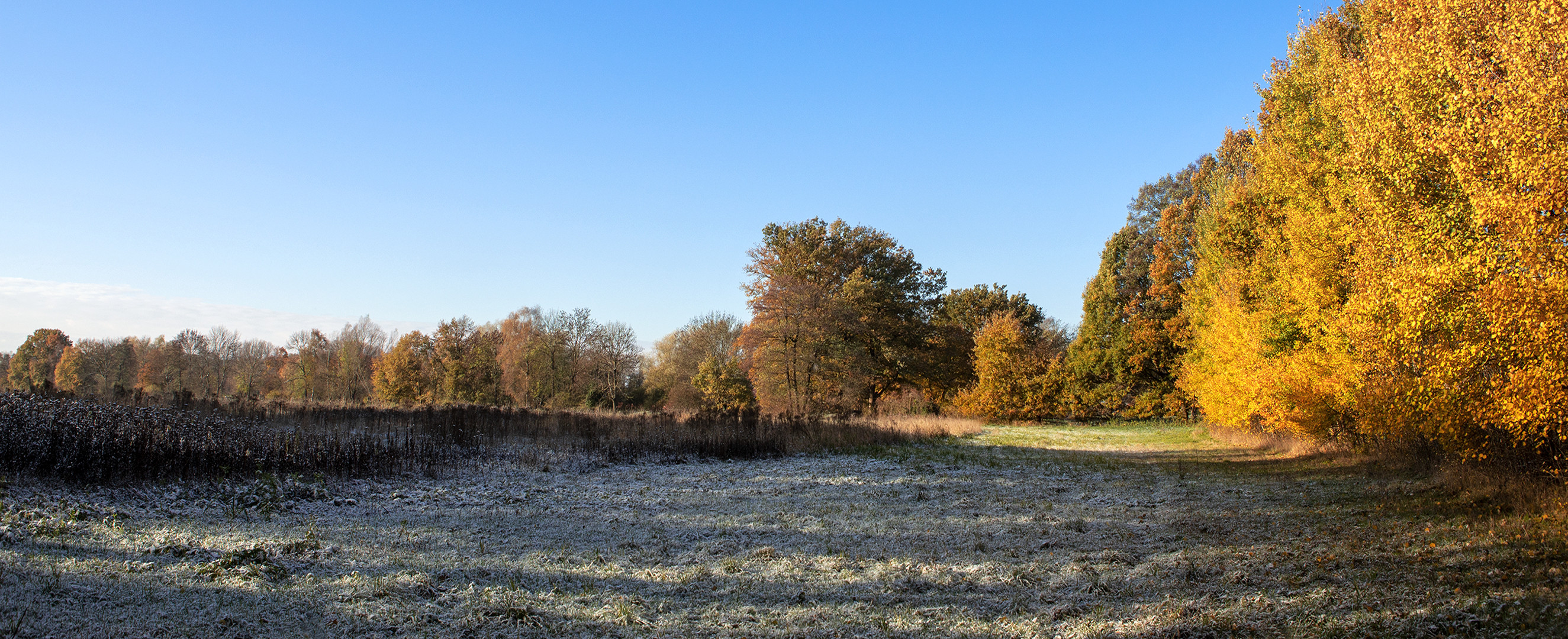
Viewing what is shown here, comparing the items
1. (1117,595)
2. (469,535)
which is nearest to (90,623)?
(469,535)

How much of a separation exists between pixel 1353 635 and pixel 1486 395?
17.0 feet

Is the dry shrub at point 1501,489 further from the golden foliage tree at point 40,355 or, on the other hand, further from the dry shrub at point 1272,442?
the golden foliage tree at point 40,355

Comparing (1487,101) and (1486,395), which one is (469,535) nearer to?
(1486,395)

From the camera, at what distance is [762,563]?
692cm

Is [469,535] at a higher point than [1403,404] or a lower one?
lower

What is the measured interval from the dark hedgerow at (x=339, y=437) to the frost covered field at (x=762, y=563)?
70cm

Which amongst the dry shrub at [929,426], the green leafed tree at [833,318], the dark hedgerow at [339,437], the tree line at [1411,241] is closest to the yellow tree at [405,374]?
the green leafed tree at [833,318]

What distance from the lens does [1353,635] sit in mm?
4594

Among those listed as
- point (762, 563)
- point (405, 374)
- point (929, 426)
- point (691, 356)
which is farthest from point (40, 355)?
point (762, 563)

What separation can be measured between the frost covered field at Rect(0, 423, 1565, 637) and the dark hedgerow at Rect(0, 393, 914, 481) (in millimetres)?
703

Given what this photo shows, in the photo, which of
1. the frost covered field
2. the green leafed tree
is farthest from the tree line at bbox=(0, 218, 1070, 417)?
the frost covered field

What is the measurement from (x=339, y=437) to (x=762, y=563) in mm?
10040

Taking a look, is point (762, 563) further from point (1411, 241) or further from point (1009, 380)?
point (1009, 380)

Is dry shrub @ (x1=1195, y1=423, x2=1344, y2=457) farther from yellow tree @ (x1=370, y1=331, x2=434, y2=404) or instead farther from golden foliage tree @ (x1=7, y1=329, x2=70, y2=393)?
golden foliage tree @ (x1=7, y1=329, x2=70, y2=393)
